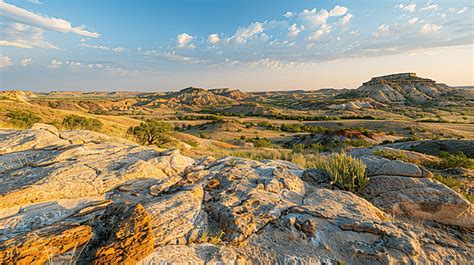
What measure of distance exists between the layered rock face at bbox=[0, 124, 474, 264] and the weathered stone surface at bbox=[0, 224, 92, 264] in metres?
0.01

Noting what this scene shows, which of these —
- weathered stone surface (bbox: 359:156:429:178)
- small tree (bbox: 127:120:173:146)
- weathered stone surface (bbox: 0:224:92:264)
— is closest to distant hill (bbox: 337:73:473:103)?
small tree (bbox: 127:120:173:146)

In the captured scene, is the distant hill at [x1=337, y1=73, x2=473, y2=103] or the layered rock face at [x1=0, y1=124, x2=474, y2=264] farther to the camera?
the distant hill at [x1=337, y1=73, x2=473, y2=103]

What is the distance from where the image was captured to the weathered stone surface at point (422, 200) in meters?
5.20

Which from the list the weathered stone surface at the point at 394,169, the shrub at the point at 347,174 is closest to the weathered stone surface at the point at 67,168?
the shrub at the point at 347,174

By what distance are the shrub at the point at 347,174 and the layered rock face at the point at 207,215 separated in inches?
8.5

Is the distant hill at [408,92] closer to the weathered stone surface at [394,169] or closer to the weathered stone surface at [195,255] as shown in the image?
the weathered stone surface at [394,169]

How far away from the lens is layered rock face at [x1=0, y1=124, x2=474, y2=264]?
3.27 m

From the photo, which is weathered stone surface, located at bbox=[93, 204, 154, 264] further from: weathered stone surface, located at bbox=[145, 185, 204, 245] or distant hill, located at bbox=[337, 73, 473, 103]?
distant hill, located at bbox=[337, 73, 473, 103]

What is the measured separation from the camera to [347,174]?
654 cm

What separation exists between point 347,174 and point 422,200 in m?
1.61

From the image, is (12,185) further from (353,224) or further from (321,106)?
(321,106)

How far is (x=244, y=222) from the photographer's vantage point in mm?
4043

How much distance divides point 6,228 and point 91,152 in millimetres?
3323

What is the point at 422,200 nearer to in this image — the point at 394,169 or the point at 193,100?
the point at 394,169
